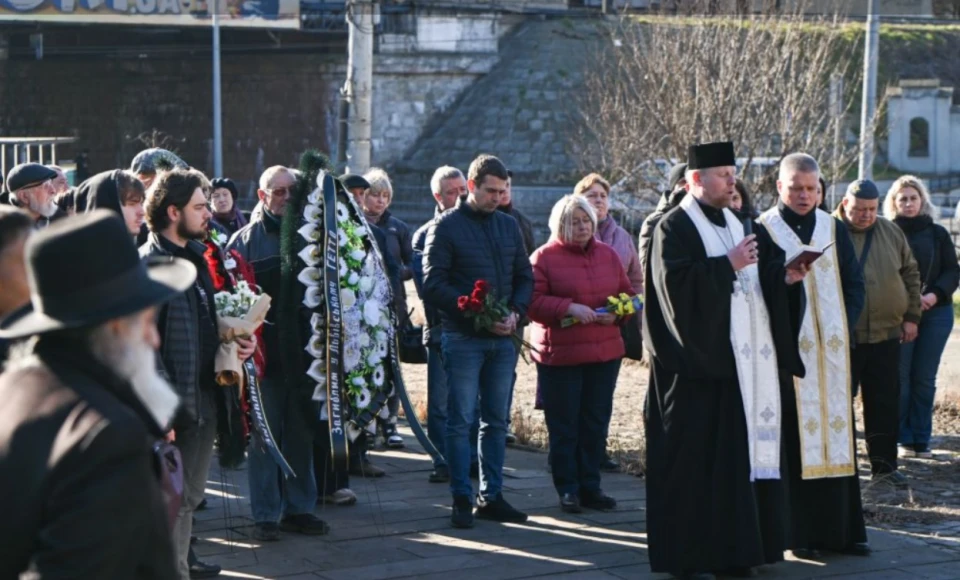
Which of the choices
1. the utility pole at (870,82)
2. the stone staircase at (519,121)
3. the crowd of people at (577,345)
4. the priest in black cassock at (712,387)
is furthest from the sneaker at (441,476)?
the stone staircase at (519,121)

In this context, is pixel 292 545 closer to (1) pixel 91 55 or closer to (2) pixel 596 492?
(2) pixel 596 492

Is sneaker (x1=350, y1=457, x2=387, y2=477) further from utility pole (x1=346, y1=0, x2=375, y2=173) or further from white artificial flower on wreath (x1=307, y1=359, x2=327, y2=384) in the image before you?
utility pole (x1=346, y1=0, x2=375, y2=173)

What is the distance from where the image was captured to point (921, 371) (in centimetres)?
1062

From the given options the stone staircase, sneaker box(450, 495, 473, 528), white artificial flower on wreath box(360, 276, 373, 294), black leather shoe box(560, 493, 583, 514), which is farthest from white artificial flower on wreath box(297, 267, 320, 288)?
the stone staircase

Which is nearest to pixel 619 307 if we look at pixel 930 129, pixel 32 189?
pixel 32 189

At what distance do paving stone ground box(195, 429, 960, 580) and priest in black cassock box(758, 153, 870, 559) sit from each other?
0.18 m

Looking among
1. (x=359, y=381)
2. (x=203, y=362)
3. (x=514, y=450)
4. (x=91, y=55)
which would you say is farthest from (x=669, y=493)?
(x=91, y=55)

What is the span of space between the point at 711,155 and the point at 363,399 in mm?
2174

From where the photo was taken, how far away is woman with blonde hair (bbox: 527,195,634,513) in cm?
855

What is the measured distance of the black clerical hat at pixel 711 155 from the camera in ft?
23.6

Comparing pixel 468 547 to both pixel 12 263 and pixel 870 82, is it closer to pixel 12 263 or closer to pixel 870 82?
pixel 12 263

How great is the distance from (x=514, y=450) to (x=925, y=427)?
2833 millimetres

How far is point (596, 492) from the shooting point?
8672 mm

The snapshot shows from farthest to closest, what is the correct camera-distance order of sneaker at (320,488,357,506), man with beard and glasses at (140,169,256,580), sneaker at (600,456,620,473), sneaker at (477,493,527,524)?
sneaker at (600,456,620,473), sneaker at (320,488,357,506), sneaker at (477,493,527,524), man with beard and glasses at (140,169,256,580)
